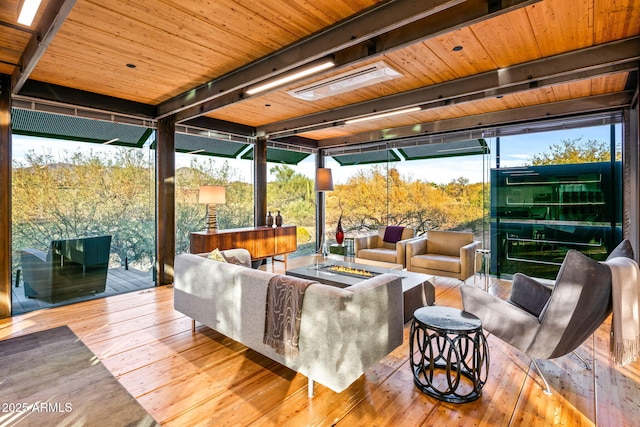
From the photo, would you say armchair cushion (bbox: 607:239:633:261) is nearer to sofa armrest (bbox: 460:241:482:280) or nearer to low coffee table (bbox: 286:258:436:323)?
low coffee table (bbox: 286:258:436:323)

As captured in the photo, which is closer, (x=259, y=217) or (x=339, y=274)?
(x=339, y=274)

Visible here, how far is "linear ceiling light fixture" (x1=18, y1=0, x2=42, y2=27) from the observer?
2.21 m

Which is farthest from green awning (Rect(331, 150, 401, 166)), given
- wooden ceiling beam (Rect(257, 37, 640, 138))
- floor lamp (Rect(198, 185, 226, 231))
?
floor lamp (Rect(198, 185, 226, 231))

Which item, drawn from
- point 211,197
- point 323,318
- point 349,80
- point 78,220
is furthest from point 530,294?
point 78,220

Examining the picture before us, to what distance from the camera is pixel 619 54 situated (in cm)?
295

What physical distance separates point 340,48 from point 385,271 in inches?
108

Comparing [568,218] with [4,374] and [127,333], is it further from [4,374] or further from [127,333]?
[4,374]

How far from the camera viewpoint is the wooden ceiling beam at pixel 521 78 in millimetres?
2988

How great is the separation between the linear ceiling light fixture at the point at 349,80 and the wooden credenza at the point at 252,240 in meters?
2.46

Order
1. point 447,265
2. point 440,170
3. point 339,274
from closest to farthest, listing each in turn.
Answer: point 339,274
point 447,265
point 440,170

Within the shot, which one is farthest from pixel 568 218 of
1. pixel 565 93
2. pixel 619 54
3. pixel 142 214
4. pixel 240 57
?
pixel 142 214

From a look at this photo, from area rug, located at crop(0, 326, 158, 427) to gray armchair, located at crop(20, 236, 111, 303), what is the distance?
4.17 feet

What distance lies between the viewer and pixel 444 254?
5.57 meters

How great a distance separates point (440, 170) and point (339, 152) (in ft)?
8.31
